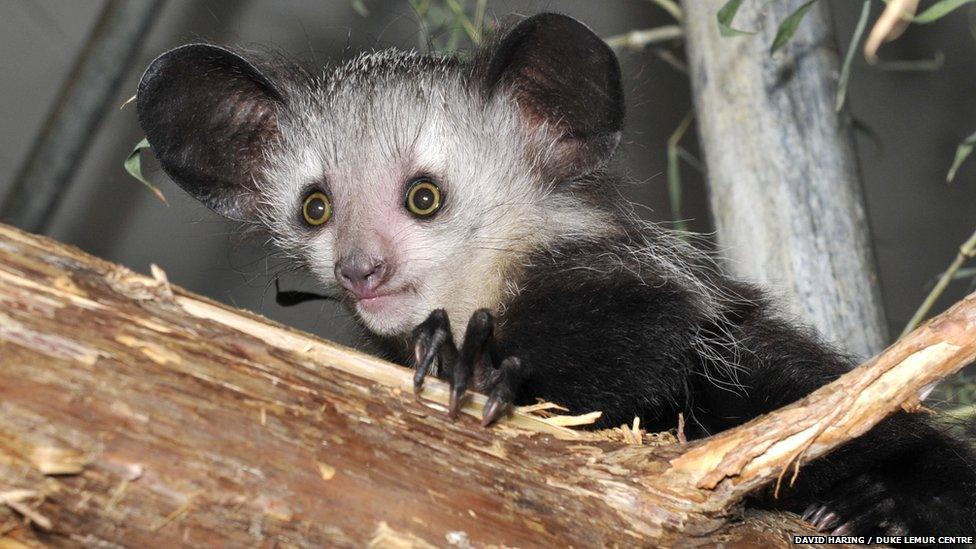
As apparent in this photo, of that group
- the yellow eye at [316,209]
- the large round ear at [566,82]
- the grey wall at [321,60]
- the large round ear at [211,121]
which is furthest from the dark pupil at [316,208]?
the grey wall at [321,60]

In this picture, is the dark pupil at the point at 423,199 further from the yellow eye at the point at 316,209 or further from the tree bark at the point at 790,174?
the tree bark at the point at 790,174

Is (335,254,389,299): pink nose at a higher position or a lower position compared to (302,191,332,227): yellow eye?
lower

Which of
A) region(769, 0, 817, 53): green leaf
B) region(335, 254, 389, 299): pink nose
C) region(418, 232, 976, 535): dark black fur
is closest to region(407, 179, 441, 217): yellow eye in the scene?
region(335, 254, 389, 299): pink nose

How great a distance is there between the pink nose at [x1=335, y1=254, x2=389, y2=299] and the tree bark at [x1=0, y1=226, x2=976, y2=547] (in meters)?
0.63

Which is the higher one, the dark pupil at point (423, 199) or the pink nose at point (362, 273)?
the dark pupil at point (423, 199)

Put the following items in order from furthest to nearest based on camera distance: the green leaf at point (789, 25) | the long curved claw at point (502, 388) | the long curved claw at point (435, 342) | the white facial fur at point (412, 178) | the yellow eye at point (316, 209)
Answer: the yellow eye at point (316, 209), the green leaf at point (789, 25), the white facial fur at point (412, 178), the long curved claw at point (435, 342), the long curved claw at point (502, 388)

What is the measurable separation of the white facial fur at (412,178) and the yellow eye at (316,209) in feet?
0.08

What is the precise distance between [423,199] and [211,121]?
803mm

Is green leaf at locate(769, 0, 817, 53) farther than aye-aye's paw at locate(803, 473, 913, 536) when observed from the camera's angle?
Yes

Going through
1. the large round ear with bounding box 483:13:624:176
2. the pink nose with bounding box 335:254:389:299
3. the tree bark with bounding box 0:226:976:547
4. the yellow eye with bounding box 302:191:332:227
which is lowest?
the tree bark with bounding box 0:226:976:547

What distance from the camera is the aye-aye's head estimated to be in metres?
2.66

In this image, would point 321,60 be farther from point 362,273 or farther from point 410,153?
point 362,273

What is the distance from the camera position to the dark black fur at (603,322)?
2.45 metres

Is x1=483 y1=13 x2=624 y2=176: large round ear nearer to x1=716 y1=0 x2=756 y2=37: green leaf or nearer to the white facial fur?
the white facial fur
